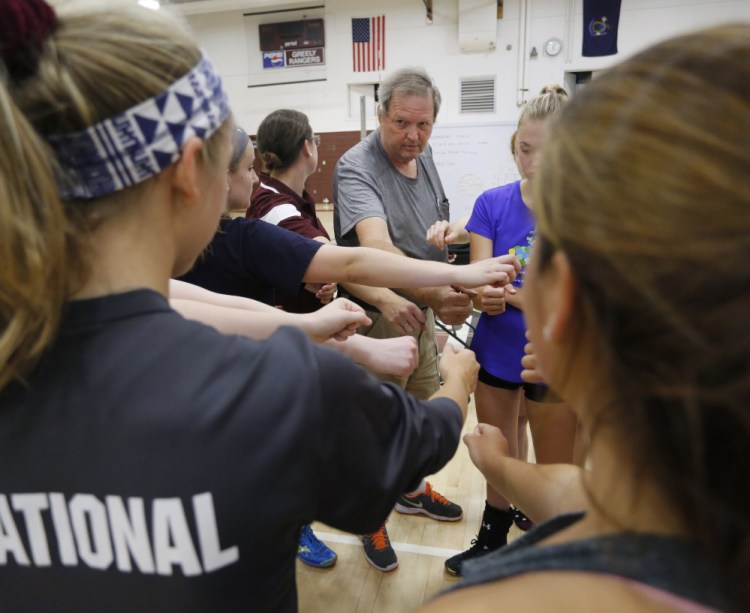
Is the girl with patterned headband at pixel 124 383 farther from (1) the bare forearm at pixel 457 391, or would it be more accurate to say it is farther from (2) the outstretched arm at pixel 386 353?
(2) the outstretched arm at pixel 386 353

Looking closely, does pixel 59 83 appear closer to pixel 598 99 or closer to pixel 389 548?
pixel 598 99

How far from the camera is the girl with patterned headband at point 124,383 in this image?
63 cm

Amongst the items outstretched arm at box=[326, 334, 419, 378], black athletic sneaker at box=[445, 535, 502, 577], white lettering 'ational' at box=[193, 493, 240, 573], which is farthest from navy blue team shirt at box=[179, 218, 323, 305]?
black athletic sneaker at box=[445, 535, 502, 577]

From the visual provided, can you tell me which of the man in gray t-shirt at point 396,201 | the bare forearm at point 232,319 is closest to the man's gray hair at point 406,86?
the man in gray t-shirt at point 396,201

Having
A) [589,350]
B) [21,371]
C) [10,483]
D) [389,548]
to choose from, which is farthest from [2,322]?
[389,548]

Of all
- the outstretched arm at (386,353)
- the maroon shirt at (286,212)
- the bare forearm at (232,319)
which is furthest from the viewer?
the maroon shirt at (286,212)

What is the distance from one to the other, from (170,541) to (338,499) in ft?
0.70

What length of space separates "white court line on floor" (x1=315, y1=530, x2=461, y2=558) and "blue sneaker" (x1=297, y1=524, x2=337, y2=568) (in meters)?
0.15

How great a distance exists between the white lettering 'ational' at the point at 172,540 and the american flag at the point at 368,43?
8.17 m

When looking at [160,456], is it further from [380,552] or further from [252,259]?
[380,552]

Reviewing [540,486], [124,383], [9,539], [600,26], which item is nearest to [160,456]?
[124,383]

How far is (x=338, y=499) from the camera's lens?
736 millimetres

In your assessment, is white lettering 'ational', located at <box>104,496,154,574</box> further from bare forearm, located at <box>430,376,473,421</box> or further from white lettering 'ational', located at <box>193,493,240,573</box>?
bare forearm, located at <box>430,376,473,421</box>

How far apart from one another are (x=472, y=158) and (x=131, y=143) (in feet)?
21.3
